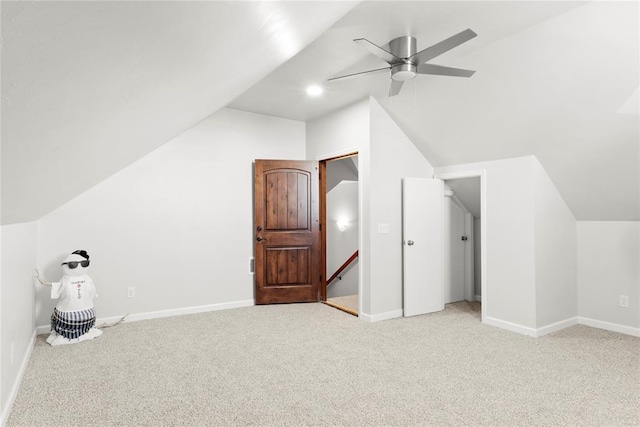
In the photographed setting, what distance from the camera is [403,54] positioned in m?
2.83

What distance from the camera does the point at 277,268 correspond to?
4.86 metres

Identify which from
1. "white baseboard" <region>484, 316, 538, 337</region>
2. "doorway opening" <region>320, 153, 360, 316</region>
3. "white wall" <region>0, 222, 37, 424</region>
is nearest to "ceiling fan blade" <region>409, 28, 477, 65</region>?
"white baseboard" <region>484, 316, 538, 337</region>

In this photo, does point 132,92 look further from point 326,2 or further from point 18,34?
point 326,2

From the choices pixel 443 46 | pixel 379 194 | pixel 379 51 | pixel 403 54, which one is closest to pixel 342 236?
pixel 379 194

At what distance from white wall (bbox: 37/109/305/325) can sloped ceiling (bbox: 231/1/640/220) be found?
795mm

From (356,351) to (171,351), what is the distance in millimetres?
1549

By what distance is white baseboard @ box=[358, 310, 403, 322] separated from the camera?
4.06 meters

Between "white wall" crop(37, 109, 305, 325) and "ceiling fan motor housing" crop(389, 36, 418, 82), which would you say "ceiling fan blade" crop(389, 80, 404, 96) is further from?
"white wall" crop(37, 109, 305, 325)

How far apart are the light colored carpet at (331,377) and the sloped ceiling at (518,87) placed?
158 centimetres

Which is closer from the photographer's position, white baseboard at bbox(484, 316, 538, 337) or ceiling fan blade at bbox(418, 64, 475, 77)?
ceiling fan blade at bbox(418, 64, 475, 77)

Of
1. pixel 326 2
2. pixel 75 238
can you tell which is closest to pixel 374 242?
pixel 326 2

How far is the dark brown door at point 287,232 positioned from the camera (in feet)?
15.7

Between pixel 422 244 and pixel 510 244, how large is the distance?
93 centimetres

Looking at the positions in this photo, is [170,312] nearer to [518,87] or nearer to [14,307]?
[14,307]
